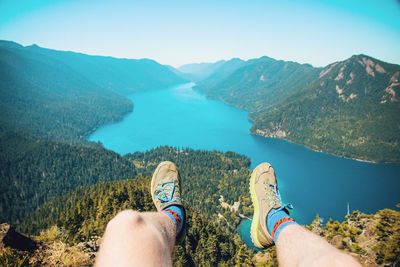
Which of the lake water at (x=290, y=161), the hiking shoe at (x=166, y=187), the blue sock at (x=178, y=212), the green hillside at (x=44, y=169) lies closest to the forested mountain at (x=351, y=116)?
the lake water at (x=290, y=161)

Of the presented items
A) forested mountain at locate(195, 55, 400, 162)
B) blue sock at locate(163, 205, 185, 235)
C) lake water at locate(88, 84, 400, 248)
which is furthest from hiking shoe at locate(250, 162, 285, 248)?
forested mountain at locate(195, 55, 400, 162)

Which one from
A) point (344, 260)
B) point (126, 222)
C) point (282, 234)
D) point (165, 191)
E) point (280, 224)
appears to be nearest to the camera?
point (344, 260)

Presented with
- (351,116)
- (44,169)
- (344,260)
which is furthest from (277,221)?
(351,116)

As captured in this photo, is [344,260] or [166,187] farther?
[166,187]

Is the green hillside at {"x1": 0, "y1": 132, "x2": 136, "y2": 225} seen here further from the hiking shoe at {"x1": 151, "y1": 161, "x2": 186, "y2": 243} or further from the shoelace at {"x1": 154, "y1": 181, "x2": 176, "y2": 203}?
the shoelace at {"x1": 154, "y1": 181, "x2": 176, "y2": 203}

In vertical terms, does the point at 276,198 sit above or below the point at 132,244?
below

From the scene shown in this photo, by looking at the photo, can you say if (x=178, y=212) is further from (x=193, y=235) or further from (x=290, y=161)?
(x=290, y=161)
